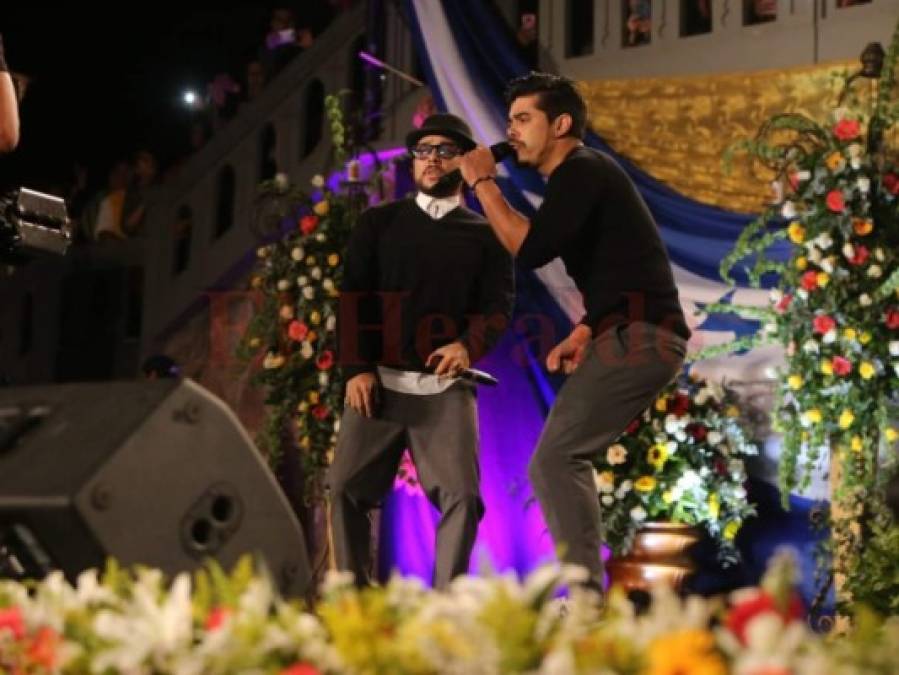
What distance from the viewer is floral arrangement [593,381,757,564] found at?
419 cm

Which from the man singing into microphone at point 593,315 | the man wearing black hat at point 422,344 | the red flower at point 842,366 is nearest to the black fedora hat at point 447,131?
the man wearing black hat at point 422,344

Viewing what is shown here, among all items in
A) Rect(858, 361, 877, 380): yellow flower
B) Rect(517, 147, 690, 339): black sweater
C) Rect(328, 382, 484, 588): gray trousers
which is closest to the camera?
Rect(517, 147, 690, 339): black sweater

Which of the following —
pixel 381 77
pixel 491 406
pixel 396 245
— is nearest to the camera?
pixel 396 245

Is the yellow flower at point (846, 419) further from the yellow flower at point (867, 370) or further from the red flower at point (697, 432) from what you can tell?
the red flower at point (697, 432)

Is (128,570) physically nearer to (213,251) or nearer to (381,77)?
(381,77)

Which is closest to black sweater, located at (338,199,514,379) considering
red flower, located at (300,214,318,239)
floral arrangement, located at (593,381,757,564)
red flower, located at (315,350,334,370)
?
floral arrangement, located at (593,381,757,564)

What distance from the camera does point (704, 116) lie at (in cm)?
478

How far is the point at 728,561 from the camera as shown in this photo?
4.38m

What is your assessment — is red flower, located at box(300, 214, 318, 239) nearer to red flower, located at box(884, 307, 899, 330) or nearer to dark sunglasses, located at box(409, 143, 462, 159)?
dark sunglasses, located at box(409, 143, 462, 159)

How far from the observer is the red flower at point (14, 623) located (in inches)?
55.4

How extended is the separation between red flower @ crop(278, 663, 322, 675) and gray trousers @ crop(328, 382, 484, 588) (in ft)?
5.84

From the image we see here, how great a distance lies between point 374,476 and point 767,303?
6.16 ft

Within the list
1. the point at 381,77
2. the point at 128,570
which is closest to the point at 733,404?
the point at 381,77

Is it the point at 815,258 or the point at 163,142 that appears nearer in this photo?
the point at 815,258
